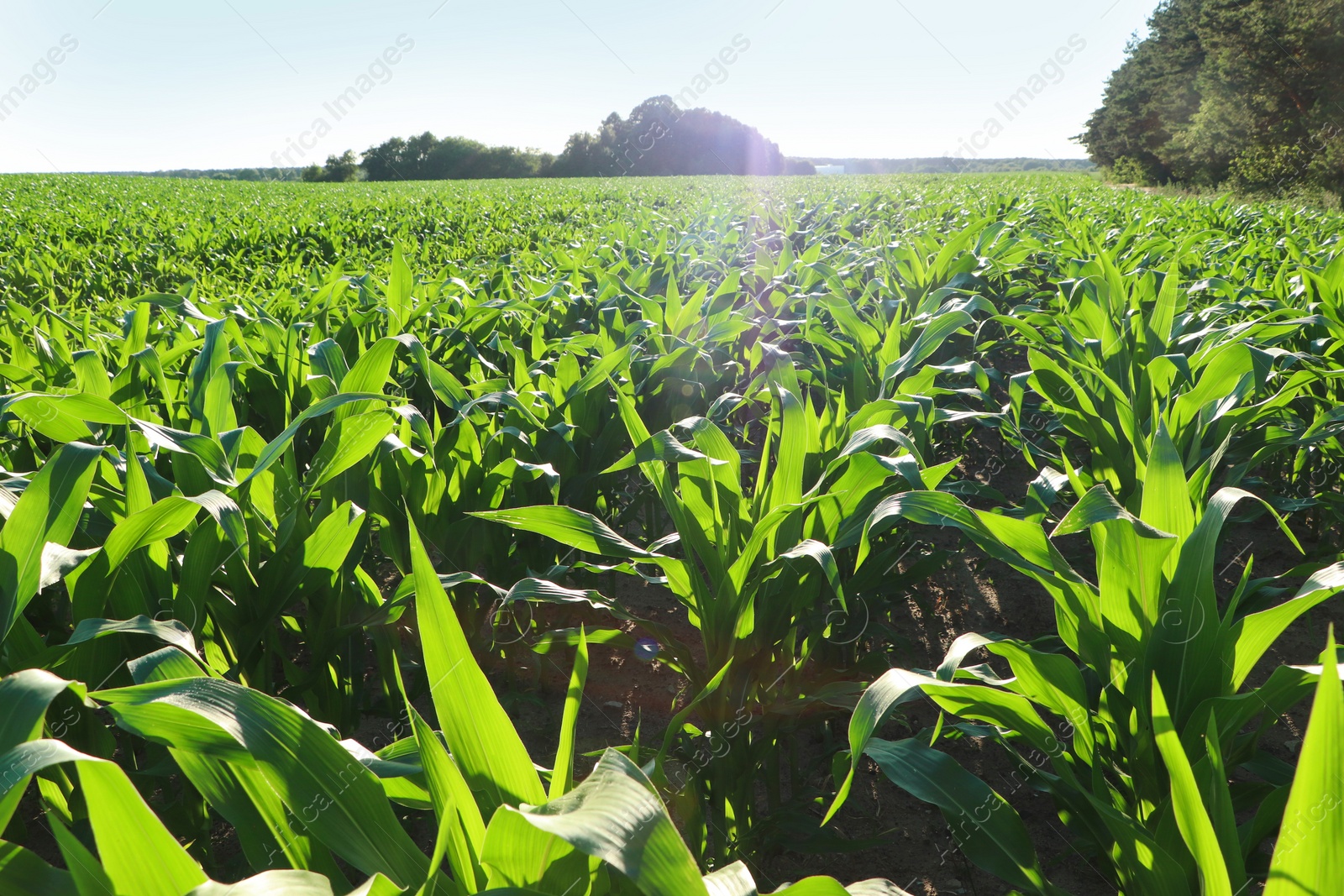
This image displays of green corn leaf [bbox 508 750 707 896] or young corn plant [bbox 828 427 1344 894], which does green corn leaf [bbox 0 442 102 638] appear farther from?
young corn plant [bbox 828 427 1344 894]

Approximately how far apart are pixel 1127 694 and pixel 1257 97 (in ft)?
90.6

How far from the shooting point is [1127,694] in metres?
1.04

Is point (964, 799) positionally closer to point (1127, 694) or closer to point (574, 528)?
point (1127, 694)

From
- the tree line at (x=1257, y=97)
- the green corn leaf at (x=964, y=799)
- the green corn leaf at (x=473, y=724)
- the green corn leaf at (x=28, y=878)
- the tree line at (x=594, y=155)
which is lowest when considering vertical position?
the green corn leaf at (x=964, y=799)

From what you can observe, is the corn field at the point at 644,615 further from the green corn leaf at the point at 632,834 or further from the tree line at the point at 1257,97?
the tree line at the point at 1257,97

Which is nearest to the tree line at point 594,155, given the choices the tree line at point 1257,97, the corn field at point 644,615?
the tree line at point 1257,97

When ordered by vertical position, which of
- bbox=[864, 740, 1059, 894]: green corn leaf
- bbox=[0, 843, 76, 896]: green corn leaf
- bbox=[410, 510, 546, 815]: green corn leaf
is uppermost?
bbox=[410, 510, 546, 815]: green corn leaf

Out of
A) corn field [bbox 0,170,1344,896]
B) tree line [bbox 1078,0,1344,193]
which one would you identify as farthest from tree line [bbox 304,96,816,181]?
corn field [bbox 0,170,1344,896]

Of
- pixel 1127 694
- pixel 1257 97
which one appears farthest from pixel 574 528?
pixel 1257 97

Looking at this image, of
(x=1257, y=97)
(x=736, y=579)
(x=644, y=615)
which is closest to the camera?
(x=736, y=579)

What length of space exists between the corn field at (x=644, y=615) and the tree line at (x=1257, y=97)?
22.0 m

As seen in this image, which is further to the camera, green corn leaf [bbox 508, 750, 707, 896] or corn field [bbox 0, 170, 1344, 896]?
corn field [bbox 0, 170, 1344, 896]

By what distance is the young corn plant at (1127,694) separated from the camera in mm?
883

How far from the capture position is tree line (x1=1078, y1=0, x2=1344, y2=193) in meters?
18.6
